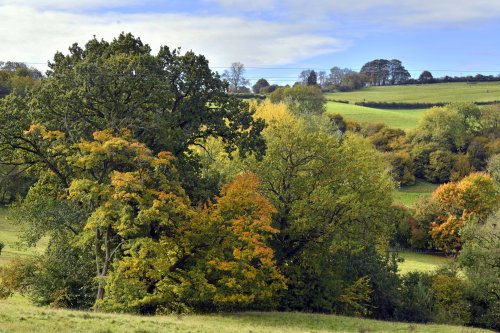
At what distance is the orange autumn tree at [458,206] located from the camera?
6475 cm

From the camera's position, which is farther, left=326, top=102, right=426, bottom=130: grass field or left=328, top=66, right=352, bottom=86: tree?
left=328, top=66, right=352, bottom=86: tree

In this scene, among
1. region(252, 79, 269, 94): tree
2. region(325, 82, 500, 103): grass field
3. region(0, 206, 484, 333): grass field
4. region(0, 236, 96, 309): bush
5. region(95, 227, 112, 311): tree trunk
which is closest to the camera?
region(0, 206, 484, 333): grass field

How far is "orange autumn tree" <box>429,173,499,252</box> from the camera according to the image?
212 feet

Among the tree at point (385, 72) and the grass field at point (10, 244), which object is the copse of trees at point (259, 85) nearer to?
the tree at point (385, 72)

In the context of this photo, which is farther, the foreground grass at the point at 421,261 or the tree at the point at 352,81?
the tree at the point at 352,81

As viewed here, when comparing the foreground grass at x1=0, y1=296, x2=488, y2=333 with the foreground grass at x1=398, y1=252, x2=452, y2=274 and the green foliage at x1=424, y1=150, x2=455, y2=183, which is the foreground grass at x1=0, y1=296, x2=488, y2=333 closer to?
the foreground grass at x1=398, y1=252, x2=452, y2=274

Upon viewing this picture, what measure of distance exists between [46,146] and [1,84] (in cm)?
5686

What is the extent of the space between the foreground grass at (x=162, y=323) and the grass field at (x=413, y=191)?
59.6 meters

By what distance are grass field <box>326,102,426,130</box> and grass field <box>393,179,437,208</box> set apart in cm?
2068

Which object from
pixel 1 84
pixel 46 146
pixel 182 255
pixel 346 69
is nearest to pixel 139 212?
pixel 182 255

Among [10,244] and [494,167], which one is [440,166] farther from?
[10,244]

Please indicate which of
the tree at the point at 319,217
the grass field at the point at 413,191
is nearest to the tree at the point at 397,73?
the grass field at the point at 413,191

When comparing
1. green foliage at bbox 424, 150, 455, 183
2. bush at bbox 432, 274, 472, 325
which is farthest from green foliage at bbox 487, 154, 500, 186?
bush at bbox 432, 274, 472, 325

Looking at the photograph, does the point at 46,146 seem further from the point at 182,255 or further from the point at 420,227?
the point at 420,227
